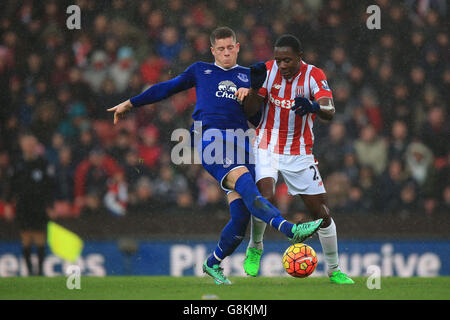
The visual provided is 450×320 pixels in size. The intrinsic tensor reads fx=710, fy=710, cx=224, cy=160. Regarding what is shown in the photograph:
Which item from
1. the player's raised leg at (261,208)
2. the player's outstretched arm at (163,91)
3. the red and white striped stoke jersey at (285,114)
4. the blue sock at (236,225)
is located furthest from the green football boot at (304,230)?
the player's outstretched arm at (163,91)

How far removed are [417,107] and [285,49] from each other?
5.79 metres

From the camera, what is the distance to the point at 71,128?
1121 cm

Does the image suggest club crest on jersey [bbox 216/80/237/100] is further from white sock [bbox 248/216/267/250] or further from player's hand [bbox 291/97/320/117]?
white sock [bbox 248/216/267/250]

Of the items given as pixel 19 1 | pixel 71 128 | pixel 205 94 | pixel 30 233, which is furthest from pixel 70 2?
pixel 205 94

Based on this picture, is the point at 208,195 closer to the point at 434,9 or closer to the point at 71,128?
the point at 71,128

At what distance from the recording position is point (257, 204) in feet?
18.3

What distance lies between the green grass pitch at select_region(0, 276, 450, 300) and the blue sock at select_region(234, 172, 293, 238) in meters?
0.54

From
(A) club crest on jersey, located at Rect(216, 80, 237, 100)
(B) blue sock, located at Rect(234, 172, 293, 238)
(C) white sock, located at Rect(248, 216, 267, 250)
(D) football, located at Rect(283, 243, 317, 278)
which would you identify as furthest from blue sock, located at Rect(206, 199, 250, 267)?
(A) club crest on jersey, located at Rect(216, 80, 237, 100)

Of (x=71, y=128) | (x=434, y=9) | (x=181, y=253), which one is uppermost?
(x=434, y=9)

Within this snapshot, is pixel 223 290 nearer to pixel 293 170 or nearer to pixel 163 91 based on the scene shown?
pixel 293 170

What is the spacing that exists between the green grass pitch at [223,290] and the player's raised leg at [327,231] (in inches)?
4.5

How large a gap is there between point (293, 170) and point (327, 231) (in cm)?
63

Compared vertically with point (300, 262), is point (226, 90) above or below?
above

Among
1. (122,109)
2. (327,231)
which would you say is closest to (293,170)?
(327,231)
